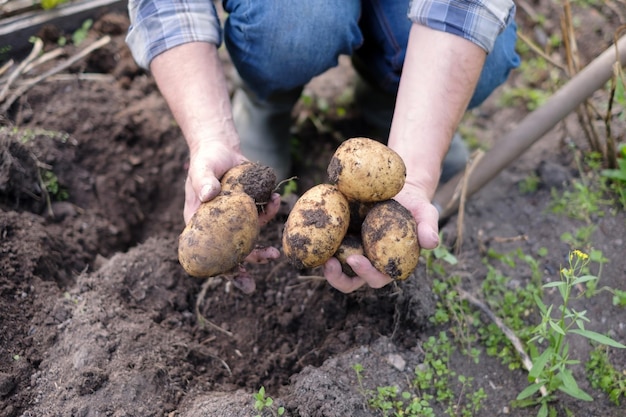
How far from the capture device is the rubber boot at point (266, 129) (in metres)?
2.70

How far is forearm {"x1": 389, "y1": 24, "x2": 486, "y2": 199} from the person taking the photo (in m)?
1.99

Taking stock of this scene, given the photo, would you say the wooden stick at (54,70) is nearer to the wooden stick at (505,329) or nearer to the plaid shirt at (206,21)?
the plaid shirt at (206,21)

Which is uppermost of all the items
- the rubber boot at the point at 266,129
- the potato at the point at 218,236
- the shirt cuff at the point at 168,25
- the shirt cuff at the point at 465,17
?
the shirt cuff at the point at 465,17

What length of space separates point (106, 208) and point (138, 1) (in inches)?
38.9

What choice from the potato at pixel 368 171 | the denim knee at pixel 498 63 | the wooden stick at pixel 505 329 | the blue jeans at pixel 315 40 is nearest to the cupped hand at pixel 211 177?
the potato at pixel 368 171

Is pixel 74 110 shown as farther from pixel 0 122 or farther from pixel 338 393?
pixel 338 393

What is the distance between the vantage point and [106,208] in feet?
8.60

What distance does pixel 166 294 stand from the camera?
2.18m

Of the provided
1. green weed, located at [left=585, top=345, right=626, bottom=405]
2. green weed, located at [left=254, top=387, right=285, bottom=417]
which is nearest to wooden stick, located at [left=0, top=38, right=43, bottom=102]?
green weed, located at [left=254, top=387, right=285, bottom=417]

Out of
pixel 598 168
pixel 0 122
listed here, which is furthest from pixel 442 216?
pixel 0 122

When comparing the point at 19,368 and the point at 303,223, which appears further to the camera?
the point at 19,368

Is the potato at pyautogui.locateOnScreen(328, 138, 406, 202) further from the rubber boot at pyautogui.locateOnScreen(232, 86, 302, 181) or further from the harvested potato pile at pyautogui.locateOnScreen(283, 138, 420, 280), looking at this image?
the rubber boot at pyautogui.locateOnScreen(232, 86, 302, 181)

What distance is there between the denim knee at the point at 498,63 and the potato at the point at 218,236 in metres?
1.25

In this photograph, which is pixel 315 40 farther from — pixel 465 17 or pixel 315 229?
pixel 315 229
